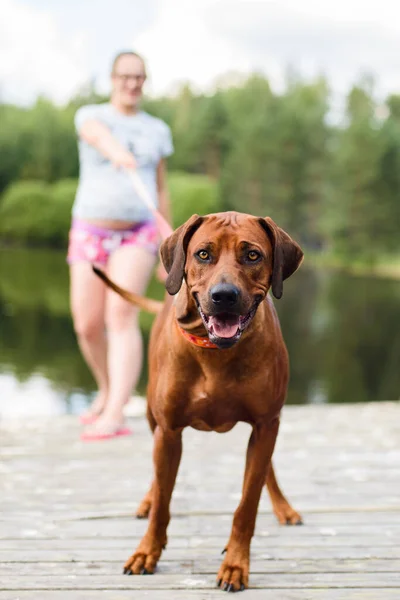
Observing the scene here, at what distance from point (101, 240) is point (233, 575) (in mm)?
2388

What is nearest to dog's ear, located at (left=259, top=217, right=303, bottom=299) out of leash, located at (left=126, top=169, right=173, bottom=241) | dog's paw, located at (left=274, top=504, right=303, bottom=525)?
leash, located at (left=126, top=169, right=173, bottom=241)

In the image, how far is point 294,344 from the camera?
17891 millimetres

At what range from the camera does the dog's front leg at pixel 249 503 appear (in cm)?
277

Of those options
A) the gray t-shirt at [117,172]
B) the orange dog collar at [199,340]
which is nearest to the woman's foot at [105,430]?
the gray t-shirt at [117,172]

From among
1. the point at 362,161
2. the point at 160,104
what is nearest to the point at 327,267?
the point at 362,161

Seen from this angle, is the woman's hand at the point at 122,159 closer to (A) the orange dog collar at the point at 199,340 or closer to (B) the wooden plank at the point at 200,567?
(A) the orange dog collar at the point at 199,340

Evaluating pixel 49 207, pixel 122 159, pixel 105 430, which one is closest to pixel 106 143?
pixel 122 159

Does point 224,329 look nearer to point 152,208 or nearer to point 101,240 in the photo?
point 152,208

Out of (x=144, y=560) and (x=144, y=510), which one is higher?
(x=144, y=560)

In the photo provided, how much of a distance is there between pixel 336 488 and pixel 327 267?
1507 inches

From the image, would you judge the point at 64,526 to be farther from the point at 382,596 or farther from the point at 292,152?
the point at 292,152

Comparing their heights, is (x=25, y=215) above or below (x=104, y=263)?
below

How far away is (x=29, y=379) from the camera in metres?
13.3

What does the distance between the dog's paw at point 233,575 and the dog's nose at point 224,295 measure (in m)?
0.99
